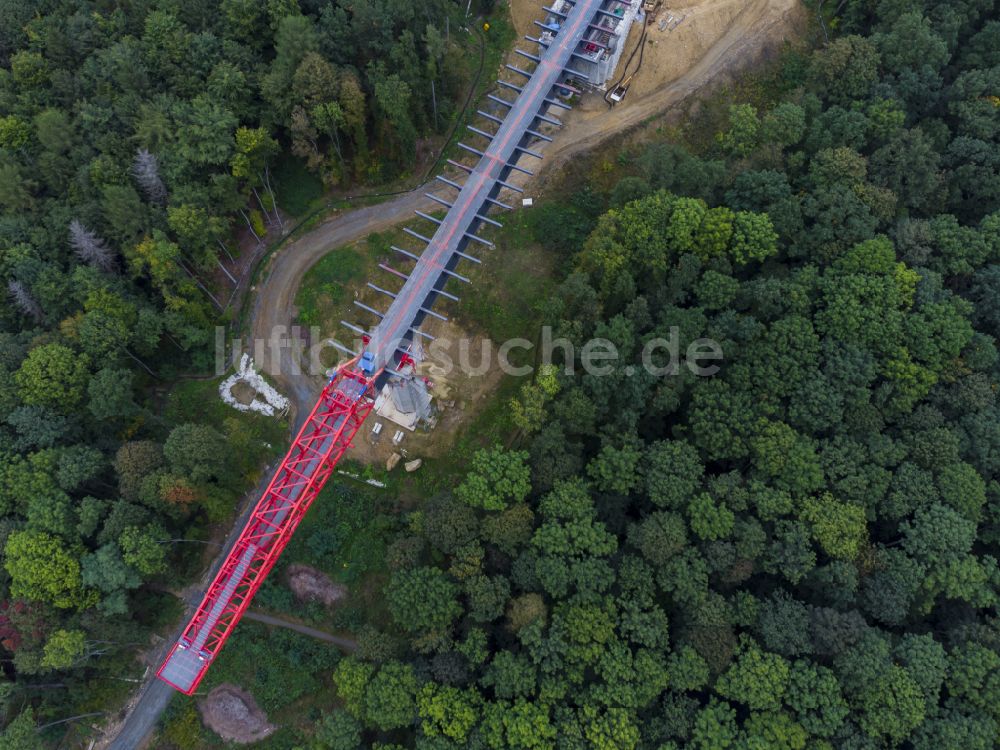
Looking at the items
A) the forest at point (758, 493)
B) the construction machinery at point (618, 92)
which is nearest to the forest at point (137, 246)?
the construction machinery at point (618, 92)

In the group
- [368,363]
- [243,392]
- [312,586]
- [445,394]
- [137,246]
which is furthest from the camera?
[243,392]

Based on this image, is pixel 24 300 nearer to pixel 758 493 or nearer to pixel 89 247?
pixel 89 247

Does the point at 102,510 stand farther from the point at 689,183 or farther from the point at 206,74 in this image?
the point at 689,183

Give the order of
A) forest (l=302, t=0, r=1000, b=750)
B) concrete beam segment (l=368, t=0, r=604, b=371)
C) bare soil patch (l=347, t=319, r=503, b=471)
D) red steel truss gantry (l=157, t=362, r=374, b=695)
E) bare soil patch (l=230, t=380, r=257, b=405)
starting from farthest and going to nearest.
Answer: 1. bare soil patch (l=230, t=380, r=257, b=405)
2. bare soil patch (l=347, t=319, r=503, b=471)
3. concrete beam segment (l=368, t=0, r=604, b=371)
4. red steel truss gantry (l=157, t=362, r=374, b=695)
5. forest (l=302, t=0, r=1000, b=750)

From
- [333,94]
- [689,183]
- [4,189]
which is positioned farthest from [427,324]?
[4,189]

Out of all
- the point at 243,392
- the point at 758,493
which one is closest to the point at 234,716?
the point at 243,392

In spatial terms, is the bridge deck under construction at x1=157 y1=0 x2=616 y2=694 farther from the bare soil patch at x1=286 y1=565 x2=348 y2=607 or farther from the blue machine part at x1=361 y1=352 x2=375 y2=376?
the bare soil patch at x1=286 y1=565 x2=348 y2=607

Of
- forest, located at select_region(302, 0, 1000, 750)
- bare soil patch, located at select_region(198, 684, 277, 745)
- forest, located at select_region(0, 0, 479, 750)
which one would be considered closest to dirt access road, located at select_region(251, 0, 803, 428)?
forest, located at select_region(0, 0, 479, 750)

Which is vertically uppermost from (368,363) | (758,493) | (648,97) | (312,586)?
(648,97)
